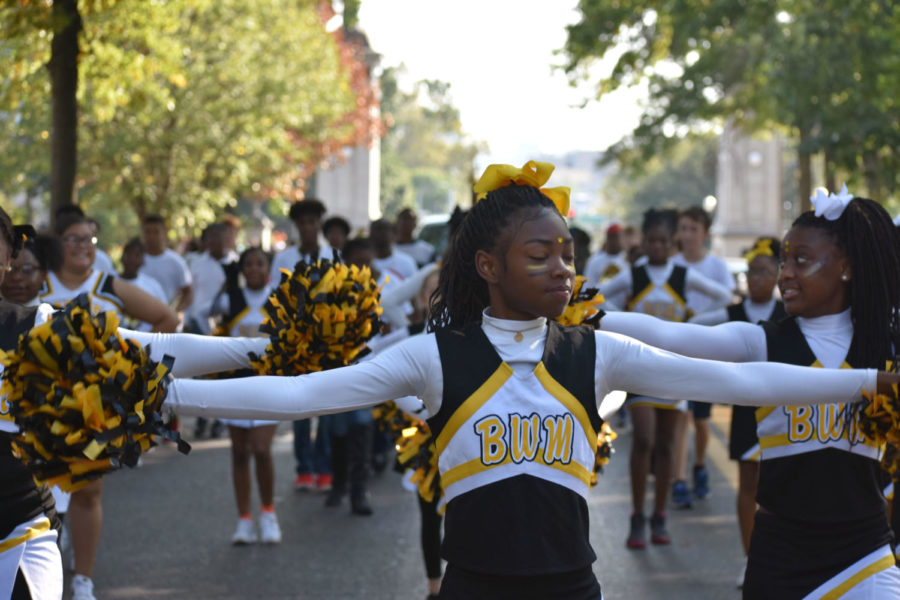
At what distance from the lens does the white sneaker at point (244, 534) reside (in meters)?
7.89

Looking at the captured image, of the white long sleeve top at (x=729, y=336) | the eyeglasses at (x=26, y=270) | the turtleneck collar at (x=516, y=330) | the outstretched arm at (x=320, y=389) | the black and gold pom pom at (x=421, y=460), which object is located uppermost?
the eyeglasses at (x=26, y=270)

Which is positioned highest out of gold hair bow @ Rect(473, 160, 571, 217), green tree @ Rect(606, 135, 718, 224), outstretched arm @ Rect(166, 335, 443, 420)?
green tree @ Rect(606, 135, 718, 224)

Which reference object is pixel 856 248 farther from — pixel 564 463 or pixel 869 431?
pixel 564 463

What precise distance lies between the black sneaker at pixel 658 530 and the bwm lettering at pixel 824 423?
162 inches

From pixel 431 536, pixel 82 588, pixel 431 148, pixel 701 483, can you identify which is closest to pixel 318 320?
pixel 431 536

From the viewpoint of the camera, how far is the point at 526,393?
312 centimetres

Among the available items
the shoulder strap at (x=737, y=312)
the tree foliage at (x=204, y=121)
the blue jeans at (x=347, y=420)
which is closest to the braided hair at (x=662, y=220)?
the shoulder strap at (x=737, y=312)

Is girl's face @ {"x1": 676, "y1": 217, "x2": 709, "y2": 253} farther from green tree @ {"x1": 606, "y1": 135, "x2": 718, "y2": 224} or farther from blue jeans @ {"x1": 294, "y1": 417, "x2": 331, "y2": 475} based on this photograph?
green tree @ {"x1": 606, "y1": 135, "x2": 718, "y2": 224}

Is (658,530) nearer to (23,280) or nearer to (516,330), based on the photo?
(23,280)

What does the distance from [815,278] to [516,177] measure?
3.85 feet

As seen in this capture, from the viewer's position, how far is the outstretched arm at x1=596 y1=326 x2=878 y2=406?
123 inches

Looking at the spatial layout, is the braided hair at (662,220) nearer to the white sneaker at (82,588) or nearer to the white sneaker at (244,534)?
the white sneaker at (244,534)

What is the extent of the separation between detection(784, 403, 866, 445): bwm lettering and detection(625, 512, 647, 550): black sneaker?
3977 mm

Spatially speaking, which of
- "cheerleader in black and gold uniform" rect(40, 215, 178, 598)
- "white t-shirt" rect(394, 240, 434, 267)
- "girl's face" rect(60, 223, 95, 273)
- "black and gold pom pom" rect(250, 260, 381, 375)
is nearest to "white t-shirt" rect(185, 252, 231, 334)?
"white t-shirt" rect(394, 240, 434, 267)
